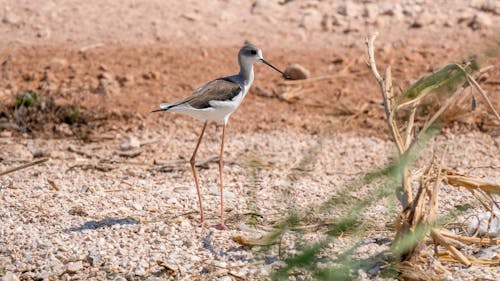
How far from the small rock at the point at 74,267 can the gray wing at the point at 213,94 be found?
123cm

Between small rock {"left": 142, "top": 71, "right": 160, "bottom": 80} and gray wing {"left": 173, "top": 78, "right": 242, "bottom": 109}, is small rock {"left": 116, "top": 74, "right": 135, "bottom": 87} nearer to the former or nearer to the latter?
small rock {"left": 142, "top": 71, "right": 160, "bottom": 80}

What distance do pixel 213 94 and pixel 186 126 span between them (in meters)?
2.30

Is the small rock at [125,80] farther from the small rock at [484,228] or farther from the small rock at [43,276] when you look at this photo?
the small rock at [484,228]

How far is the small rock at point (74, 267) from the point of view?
4.55 m

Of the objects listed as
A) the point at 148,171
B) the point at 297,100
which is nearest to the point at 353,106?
the point at 297,100

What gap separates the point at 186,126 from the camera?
7.78 meters

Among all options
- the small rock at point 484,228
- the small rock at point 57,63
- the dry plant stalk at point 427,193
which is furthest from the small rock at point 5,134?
the small rock at point 484,228

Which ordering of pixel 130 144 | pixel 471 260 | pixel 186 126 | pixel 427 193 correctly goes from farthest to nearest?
1. pixel 186 126
2. pixel 130 144
3. pixel 471 260
4. pixel 427 193

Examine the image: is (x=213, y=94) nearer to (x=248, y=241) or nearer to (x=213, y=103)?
(x=213, y=103)

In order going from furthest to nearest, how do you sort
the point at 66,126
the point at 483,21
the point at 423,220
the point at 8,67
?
the point at 483,21 < the point at 8,67 < the point at 66,126 < the point at 423,220

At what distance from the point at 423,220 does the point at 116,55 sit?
5350 mm

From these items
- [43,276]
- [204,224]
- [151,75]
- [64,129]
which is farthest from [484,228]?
[151,75]

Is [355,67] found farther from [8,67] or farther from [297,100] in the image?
[8,67]

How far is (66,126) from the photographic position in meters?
7.58
